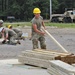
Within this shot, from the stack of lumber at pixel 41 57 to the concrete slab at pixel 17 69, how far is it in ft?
0.56

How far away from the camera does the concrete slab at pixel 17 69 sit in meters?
10.9

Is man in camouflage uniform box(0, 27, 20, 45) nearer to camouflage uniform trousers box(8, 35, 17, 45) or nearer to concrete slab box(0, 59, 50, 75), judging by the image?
camouflage uniform trousers box(8, 35, 17, 45)

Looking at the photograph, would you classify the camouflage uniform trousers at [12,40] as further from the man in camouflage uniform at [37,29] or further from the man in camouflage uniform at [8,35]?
the man in camouflage uniform at [37,29]

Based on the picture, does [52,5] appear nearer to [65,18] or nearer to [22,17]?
[22,17]

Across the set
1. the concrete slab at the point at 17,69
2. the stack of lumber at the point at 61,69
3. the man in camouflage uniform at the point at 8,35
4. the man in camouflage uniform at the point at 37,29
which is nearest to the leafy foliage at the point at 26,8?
the man in camouflage uniform at the point at 8,35

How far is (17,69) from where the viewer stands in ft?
38.6

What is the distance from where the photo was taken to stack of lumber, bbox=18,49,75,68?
11094 millimetres

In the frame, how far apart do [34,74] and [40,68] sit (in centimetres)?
107

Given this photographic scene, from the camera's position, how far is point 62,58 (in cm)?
1099

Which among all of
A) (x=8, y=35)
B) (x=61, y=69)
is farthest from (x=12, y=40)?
(x=61, y=69)

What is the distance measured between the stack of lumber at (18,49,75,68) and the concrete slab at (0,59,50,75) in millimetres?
171

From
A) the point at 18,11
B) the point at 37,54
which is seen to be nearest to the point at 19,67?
the point at 37,54

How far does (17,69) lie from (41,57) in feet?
2.82

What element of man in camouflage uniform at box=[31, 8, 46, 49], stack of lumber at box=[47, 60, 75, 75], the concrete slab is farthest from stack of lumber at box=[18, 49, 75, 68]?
stack of lumber at box=[47, 60, 75, 75]
